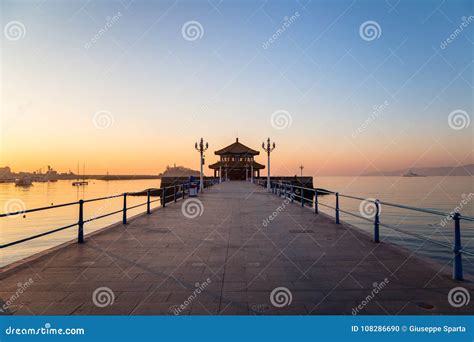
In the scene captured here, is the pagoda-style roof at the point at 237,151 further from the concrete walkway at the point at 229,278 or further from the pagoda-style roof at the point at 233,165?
the concrete walkway at the point at 229,278

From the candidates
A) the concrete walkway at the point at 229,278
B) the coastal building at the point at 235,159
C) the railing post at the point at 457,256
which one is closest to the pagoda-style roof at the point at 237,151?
the coastal building at the point at 235,159

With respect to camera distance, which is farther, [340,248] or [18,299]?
[340,248]

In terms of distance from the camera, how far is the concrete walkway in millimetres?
4210

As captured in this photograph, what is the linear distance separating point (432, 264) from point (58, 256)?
306 inches

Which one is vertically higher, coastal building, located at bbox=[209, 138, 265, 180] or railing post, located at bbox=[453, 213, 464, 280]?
coastal building, located at bbox=[209, 138, 265, 180]

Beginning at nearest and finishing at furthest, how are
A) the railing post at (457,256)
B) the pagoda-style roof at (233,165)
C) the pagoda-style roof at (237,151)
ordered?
the railing post at (457,256), the pagoda-style roof at (237,151), the pagoda-style roof at (233,165)

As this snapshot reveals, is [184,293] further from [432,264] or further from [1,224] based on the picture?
[1,224]

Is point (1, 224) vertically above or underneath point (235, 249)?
underneath

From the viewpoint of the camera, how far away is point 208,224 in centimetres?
1145

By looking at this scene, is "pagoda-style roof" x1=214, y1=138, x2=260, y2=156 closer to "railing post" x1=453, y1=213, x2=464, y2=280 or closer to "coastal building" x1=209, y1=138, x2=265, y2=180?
"coastal building" x1=209, y1=138, x2=265, y2=180

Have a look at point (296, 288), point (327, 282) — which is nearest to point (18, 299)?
point (296, 288)

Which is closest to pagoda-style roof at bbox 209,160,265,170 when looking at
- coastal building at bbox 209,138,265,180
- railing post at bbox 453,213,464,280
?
coastal building at bbox 209,138,265,180

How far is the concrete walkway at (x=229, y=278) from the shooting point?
13.8 feet

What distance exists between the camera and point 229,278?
5.36m
